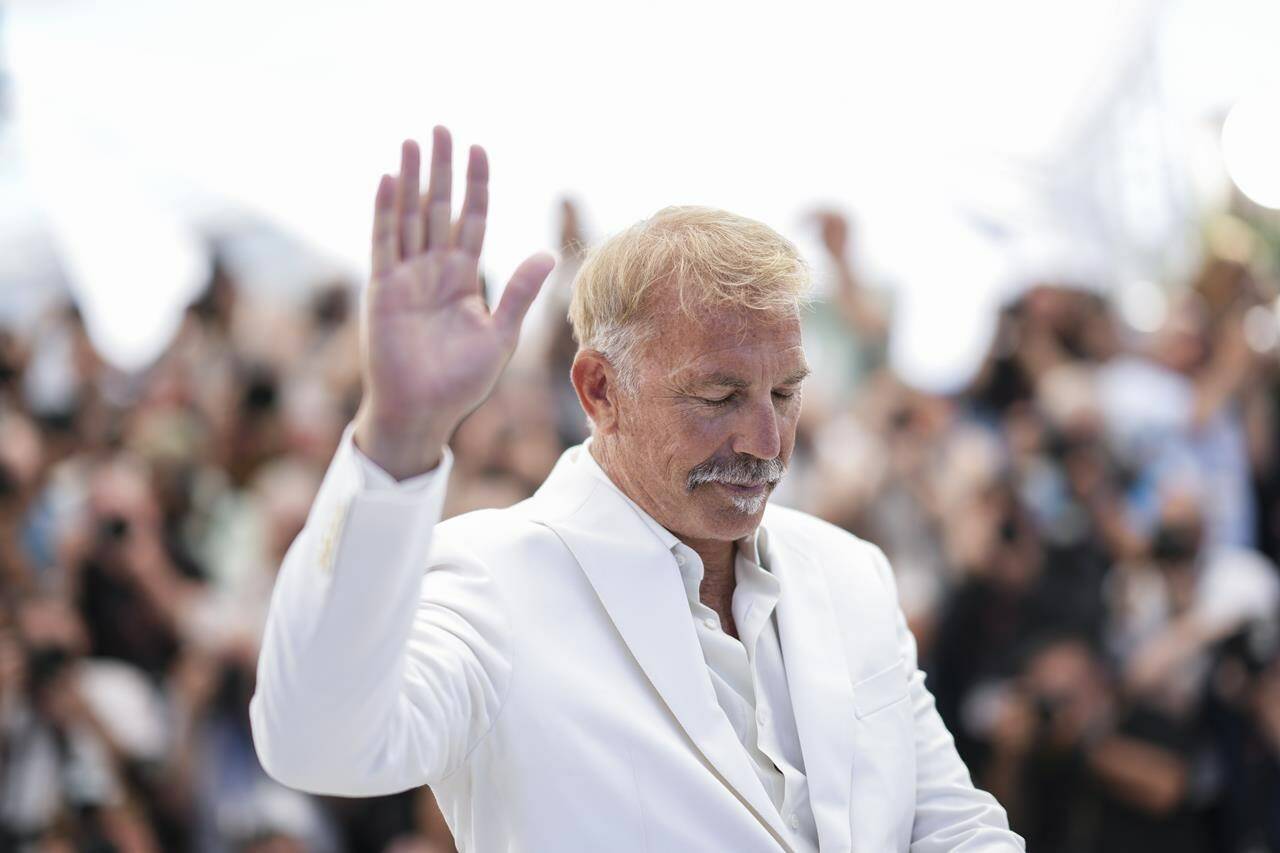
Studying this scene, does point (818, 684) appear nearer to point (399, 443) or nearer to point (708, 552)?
point (708, 552)

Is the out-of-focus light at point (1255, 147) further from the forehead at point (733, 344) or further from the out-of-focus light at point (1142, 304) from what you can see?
the forehead at point (733, 344)

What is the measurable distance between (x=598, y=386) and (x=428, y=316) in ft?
2.20

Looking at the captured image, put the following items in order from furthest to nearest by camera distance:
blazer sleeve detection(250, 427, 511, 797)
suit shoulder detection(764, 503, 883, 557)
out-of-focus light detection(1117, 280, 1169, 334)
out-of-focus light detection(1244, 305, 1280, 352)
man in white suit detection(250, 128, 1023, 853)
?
out-of-focus light detection(1117, 280, 1169, 334), out-of-focus light detection(1244, 305, 1280, 352), suit shoulder detection(764, 503, 883, 557), man in white suit detection(250, 128, 1023, 853), blazer sleeve detection(250, 427, 511, 797)

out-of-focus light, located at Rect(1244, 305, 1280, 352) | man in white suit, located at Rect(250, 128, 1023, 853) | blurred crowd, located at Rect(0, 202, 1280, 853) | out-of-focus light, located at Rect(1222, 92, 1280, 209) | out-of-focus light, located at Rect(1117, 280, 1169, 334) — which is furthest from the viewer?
out-of-focus light, located at Rect(1117, 280, 1169, 334)

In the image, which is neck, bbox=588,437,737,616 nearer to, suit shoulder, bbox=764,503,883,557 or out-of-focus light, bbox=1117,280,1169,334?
suit shoulder, bbox=764,503,883,557

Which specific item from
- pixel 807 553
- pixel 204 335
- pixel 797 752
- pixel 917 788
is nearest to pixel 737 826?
pixel 797 752

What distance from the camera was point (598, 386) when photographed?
2.12m

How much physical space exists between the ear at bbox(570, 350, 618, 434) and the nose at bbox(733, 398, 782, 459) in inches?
9.4

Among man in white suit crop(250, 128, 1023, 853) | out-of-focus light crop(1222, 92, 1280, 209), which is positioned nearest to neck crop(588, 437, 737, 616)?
man in white suit crop(250, 128, 1023, 853)

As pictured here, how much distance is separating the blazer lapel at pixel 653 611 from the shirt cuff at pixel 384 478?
0.56 m

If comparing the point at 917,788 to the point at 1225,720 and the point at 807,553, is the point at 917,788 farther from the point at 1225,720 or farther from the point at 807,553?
the point at 1225,720

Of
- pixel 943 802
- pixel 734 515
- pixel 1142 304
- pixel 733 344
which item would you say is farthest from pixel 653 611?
pixel 1142 304

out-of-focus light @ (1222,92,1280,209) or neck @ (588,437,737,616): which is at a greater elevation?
out-of-focus light @ (1222,92,1280,209)

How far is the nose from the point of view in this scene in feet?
6.29
